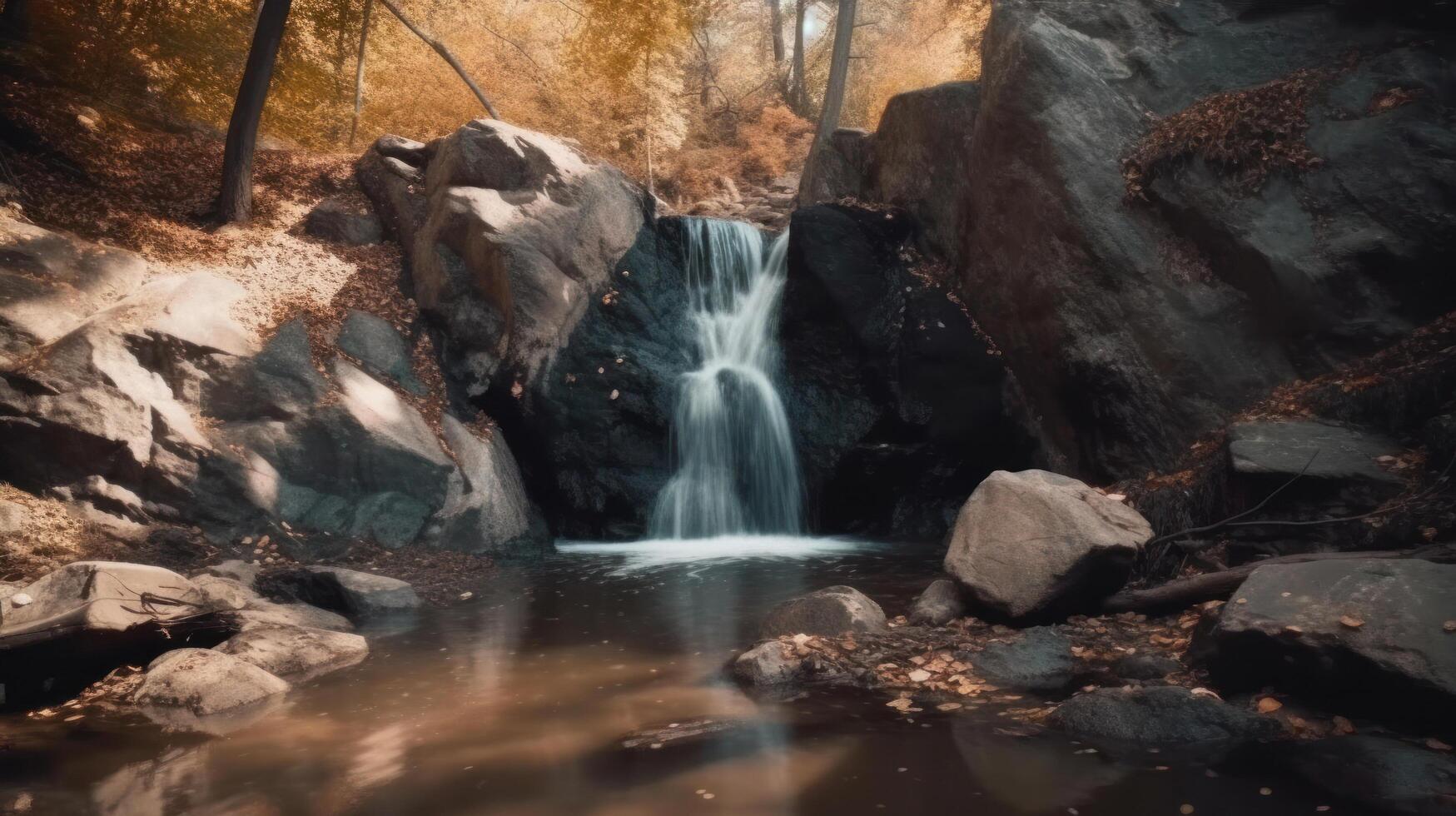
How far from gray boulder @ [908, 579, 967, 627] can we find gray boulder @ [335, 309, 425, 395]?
25.8ft

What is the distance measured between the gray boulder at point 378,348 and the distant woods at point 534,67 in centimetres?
379

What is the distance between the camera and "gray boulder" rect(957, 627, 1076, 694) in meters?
5.23

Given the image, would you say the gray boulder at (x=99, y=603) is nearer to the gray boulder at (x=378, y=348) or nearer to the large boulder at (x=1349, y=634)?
the gray boulder at (x=378, y=348)

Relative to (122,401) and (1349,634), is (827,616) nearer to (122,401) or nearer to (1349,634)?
(1349,634)

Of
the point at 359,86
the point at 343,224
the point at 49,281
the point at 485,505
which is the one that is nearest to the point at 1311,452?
the point at 485,505

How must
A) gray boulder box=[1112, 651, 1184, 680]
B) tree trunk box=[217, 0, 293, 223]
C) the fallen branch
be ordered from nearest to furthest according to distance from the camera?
gray boulder box=[1112, 651, 1184, 680]
the fallen branch
tree trunk box=[217, 0, 293, 223]

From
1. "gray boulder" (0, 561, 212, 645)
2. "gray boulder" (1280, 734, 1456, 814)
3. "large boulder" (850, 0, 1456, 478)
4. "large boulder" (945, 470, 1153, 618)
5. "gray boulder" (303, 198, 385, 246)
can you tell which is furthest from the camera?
"gray boulder" (303, 198, 385, 246)

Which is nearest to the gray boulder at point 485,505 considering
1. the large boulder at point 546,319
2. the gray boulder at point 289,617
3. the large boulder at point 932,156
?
the large boulder at point 546,319

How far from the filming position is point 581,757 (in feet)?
14.1

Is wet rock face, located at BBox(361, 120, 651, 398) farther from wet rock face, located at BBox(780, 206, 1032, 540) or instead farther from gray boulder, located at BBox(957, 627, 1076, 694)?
gray boulder, located at BBox(957, 627, 1076, 694)

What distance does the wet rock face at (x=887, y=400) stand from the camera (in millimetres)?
12531

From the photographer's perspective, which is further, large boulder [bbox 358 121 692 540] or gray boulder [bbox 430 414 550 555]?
large boulder [bbox 358 121 692 540]

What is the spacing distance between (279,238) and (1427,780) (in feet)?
45.6

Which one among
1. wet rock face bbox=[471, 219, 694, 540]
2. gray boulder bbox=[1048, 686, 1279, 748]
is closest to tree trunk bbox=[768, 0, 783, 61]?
wet rock face bbox=[471, 219, 694, 540]
